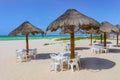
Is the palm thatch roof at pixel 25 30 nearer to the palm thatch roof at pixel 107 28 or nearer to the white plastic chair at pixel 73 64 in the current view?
the white plastic chair at pixel 73 64

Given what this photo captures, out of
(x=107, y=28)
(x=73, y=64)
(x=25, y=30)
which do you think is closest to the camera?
(x=73, y=64)

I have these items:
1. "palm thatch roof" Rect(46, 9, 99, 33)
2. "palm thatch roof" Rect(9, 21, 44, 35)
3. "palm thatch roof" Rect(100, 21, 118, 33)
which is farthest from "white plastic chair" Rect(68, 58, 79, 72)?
"palm thatch roof" Rect(100, 21, 118, 33)

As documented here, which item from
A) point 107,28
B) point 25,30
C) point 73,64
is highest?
point 107,28

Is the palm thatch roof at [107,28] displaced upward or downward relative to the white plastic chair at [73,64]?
upward

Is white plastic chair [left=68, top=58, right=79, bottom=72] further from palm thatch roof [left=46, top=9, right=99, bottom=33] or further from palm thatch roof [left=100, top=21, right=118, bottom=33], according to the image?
palm thatch roof [left=100, top=21, right=118, bottom=33]

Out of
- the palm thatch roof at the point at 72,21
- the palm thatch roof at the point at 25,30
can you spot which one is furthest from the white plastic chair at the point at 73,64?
the palm thatch roof at the point at 25,30

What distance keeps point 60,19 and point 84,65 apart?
257cm

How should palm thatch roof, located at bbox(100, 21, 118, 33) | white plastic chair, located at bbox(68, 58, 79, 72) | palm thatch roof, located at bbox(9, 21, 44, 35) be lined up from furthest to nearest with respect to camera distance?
palm thatch roof, located at bbox(100, 21, 118, 33)
palm thatch roof, located at bbox(9, 21, 44, 35)
white plastic chair, located at bbox(68, 58, 79, 72)

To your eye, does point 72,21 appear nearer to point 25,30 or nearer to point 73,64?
point 73,64

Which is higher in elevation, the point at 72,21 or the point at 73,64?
the point at 72,21

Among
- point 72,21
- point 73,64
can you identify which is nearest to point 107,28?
point 72,21

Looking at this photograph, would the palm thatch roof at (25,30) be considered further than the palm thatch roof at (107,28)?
No

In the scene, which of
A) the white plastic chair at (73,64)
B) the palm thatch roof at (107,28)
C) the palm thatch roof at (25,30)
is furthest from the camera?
the palm thatch roof at (107,28)

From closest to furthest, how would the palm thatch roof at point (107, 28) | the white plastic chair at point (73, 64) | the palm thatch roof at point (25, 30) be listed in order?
the white plastic chair at point (73, 64) → the palm thatch roof at point (25, 30) → the palm thatch roof at point (107, 28)
